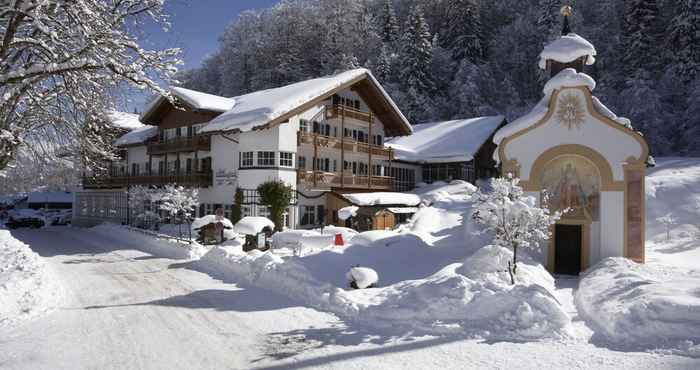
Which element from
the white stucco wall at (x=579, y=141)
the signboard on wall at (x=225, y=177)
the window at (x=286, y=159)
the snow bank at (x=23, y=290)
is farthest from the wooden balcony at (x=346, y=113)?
the snow bank at (x=23, y=290)

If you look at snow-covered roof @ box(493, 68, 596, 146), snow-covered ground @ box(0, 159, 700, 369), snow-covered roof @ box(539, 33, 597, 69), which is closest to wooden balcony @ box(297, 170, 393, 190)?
snow-covered ground @ box(0, 159, 700, 369)

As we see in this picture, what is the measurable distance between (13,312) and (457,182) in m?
35.2

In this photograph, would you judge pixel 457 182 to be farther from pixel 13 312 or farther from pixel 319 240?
pixel 13 312

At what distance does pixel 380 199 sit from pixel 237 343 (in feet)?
75.1

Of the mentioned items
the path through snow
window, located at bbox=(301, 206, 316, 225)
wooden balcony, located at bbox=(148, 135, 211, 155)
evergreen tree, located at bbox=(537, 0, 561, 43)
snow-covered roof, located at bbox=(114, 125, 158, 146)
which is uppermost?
evergreen tree, located at bbox=(537, 0, 561, 43)

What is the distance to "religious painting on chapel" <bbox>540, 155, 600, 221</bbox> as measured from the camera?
19.8 m

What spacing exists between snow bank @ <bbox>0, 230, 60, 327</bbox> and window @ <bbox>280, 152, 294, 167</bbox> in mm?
16905

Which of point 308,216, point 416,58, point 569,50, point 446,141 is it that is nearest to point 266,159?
point 308,216

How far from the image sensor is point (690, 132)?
4303 centimetres

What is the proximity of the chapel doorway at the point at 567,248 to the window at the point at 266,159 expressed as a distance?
17.7 m

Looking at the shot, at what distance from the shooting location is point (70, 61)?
9.97 metres

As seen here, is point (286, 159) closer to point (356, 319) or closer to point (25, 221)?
point (356, 319)

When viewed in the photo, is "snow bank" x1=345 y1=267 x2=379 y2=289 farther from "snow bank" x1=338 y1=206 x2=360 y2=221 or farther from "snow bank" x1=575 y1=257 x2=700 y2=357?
"snow bank" x1=338 y1=206 x2=360 y2=221

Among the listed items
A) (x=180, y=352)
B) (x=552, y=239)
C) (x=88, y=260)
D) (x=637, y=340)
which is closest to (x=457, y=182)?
(x=552, y=239)
